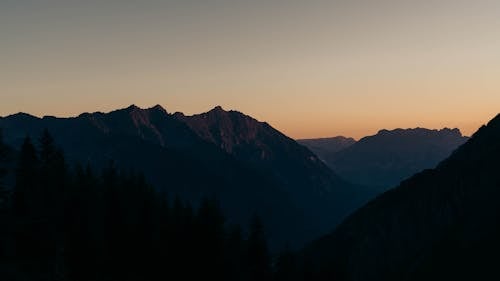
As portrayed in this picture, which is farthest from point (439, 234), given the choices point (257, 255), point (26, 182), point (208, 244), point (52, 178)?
point (26, 182)

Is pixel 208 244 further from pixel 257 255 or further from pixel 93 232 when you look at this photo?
pixel 93 232

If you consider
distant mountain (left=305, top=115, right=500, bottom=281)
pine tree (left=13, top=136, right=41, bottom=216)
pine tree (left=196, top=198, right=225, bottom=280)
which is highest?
pine tree (left=13, top=136, right=41, bottom=216)

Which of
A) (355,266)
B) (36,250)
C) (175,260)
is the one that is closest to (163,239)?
(175,260)

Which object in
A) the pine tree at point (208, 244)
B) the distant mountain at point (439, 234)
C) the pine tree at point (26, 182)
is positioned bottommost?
the distant mountain at point (439, 234)

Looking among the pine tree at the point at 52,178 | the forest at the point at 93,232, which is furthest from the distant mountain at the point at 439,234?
the pine tree at the point at 52,178

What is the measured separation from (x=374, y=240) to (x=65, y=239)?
153m

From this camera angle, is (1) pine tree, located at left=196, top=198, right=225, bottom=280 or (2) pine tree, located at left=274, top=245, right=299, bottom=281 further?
(2) pine tree, located at left=274, top=245, right=299, bottom=281

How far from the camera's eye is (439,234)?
161 metres

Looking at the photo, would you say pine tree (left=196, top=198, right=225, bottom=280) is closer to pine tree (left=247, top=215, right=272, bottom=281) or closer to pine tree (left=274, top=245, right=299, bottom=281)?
pine tree (left=247, top=215, right=272, bottom=281)

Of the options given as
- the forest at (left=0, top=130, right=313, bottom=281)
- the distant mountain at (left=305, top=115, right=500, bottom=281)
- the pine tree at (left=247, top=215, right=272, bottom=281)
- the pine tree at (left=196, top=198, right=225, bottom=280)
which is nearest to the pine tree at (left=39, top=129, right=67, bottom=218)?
the forest at (left=0, top=130, right=313, bottom=281)

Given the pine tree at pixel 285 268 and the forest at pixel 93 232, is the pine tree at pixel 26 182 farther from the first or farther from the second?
the pine tree at pixel 285 268

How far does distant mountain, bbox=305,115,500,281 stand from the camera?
136125 millimetres

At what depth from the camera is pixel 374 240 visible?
18450cm

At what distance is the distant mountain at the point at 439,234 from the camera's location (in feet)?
447
